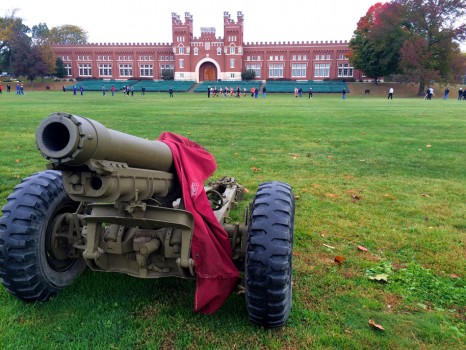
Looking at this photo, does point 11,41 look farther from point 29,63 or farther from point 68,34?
point 68,34

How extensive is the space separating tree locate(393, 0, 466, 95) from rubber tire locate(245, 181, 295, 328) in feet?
225

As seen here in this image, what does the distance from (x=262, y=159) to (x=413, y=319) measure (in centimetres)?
647

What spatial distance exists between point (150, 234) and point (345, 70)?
95.9 metres

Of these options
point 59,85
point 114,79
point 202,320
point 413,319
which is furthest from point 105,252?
point 114,79

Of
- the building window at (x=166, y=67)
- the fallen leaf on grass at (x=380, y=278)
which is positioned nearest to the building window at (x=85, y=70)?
the building window at (x=166, y=67)

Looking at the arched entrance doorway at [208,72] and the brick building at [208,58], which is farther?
the arched entrance doorway at [208,72]

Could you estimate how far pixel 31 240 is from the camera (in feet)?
10.6

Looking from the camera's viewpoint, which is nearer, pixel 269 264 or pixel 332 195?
pixel 269 264

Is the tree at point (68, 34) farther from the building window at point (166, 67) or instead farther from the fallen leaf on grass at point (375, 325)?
the fallen leaf on grass at point (375, 325)

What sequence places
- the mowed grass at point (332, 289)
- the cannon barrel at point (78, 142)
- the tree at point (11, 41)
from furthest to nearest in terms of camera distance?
the tree at point (11, 41) < the mowed grass at point (332, 289) < the cannon barrel at point (78, 142)

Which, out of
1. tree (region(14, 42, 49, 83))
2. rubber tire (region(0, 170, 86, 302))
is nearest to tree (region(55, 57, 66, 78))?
tree (region(14, 42, 49, 83))

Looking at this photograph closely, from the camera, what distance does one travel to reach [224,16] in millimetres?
90438

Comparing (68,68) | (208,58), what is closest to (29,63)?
(68,68)

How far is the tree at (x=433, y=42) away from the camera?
2490 inches
